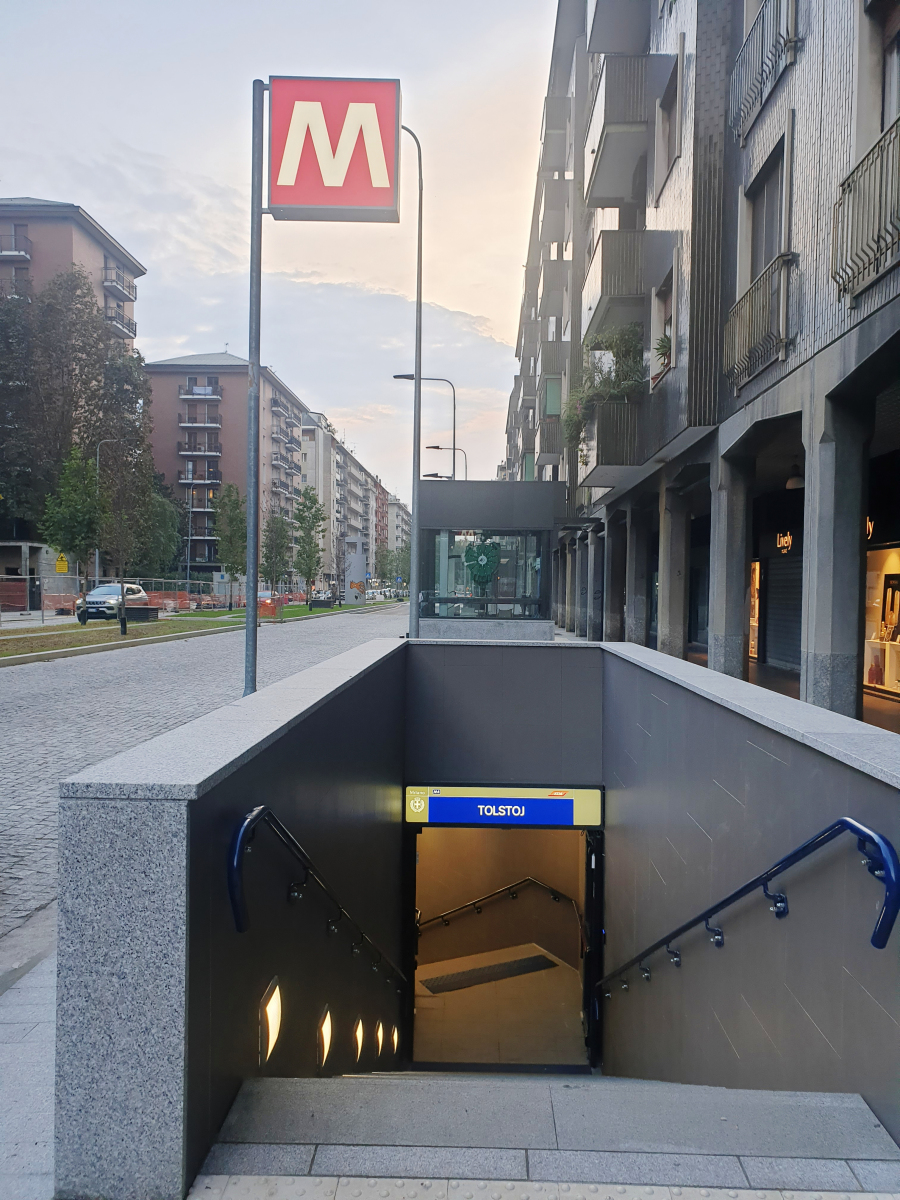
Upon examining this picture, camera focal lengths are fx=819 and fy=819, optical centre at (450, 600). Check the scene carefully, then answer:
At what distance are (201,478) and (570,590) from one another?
5570 cm

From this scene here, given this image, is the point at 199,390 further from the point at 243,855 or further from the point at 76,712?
the point at 243,855

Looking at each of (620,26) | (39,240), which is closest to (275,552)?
(39,240)

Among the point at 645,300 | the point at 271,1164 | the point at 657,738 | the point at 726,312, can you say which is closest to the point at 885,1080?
the point at 271,1164

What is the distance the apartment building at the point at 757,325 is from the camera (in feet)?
27.4

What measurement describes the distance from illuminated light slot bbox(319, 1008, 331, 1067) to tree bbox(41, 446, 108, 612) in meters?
34.4

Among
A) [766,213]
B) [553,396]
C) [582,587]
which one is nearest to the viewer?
[766,213]

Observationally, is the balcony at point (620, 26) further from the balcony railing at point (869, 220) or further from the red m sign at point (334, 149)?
the red m sign at point (334, 149)

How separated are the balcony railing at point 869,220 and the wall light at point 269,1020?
25.0 feet

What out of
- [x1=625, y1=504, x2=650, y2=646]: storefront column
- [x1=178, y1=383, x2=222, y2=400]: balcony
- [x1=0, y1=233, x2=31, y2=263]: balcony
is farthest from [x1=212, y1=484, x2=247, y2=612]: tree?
[x1=625, y1=504, x2=650, y2=646]: storefront column

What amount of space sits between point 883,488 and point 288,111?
33.5 feet

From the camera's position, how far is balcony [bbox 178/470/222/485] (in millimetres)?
83312

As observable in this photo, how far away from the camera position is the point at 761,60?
10867 mm

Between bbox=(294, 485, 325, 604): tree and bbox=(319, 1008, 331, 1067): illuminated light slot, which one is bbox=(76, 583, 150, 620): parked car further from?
bbox=(319, 1008, 331, 1067): illuminated light slot

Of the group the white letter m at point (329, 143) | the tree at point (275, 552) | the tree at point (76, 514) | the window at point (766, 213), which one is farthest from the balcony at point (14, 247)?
the white letter m at point (329, 143)
